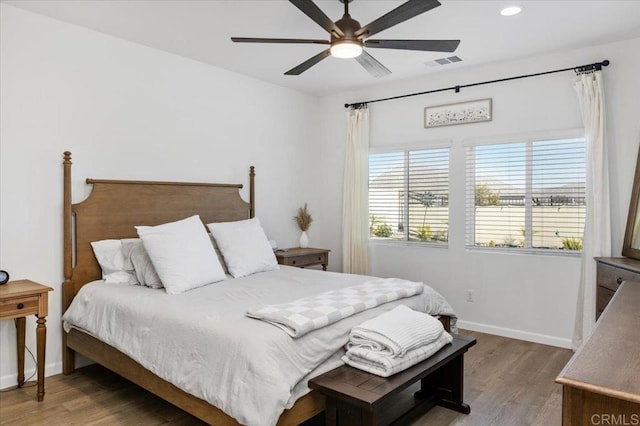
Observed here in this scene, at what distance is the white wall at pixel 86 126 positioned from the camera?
3051 millimetres

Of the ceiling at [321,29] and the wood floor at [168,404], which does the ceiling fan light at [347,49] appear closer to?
the ceiling at [321,29]

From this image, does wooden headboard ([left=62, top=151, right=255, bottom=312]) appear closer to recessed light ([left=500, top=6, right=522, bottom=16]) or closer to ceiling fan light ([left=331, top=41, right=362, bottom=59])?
ceiling fan light ([left=331, top=41, right=362, bottom=59])

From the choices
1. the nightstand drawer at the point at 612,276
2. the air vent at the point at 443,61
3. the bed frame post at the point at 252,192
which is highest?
the air vent at the point at 443,61

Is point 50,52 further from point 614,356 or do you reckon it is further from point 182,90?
point 614,356

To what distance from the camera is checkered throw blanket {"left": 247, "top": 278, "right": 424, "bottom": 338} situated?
7.07ft

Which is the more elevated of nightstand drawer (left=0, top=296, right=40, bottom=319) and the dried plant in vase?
the dried plant in vase

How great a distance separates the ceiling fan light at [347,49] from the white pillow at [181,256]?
172 cm

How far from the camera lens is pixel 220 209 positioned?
4.35 meters

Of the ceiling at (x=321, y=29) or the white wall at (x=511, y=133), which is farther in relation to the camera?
the white wall at (x=511, y=133)

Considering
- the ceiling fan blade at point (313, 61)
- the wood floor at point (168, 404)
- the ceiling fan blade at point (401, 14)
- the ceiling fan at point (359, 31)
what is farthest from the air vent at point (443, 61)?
the wood floor at point (168, 404)

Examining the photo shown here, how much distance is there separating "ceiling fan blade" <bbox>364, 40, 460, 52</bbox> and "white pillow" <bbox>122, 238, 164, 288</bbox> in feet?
7.13

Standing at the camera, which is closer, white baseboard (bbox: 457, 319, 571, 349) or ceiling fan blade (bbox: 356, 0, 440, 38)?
ceiling fan blade (bbox: 356, 0, 440, 38)

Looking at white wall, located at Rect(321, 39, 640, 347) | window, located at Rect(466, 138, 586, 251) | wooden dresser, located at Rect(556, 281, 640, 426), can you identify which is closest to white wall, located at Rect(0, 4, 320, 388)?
white wall, located at Rect(321, 39, 640, 347)

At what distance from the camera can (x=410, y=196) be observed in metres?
4.95
